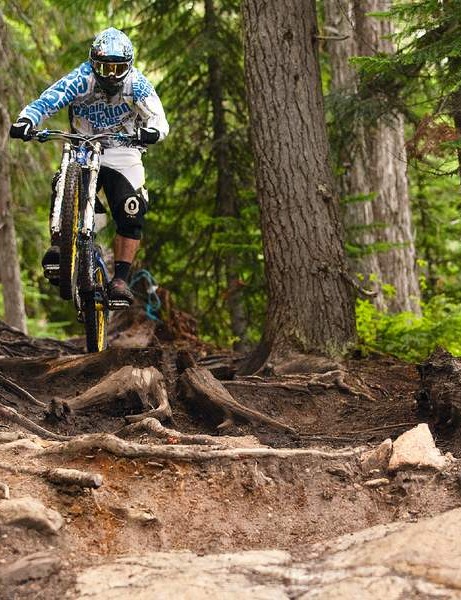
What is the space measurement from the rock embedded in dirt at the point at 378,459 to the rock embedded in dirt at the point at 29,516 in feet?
5.72

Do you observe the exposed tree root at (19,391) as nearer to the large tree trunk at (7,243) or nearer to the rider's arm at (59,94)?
the rider's arm at (59,94)

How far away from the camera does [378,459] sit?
479cm

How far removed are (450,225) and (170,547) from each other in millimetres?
14306

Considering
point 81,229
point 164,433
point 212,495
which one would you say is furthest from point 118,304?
point 212,495

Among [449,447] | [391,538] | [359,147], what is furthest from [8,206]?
[391,538]

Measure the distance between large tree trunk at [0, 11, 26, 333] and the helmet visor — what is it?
21.7ft

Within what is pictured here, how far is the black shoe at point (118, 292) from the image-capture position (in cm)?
723

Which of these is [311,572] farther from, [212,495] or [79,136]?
[79,136]

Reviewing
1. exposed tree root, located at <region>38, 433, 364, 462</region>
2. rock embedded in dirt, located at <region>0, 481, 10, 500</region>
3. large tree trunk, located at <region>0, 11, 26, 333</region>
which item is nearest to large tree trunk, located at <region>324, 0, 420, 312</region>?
large tree trunk, located at <region>0, 11, 26, 333</region>

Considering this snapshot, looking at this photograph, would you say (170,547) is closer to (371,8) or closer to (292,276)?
(292,276)

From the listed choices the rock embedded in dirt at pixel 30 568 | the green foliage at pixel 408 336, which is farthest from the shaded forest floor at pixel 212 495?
the green foliage at pixel 408 336

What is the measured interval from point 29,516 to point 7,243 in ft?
33.8

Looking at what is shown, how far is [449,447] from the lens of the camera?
16.4ft

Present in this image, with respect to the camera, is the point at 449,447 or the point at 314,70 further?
the point at 314,70
